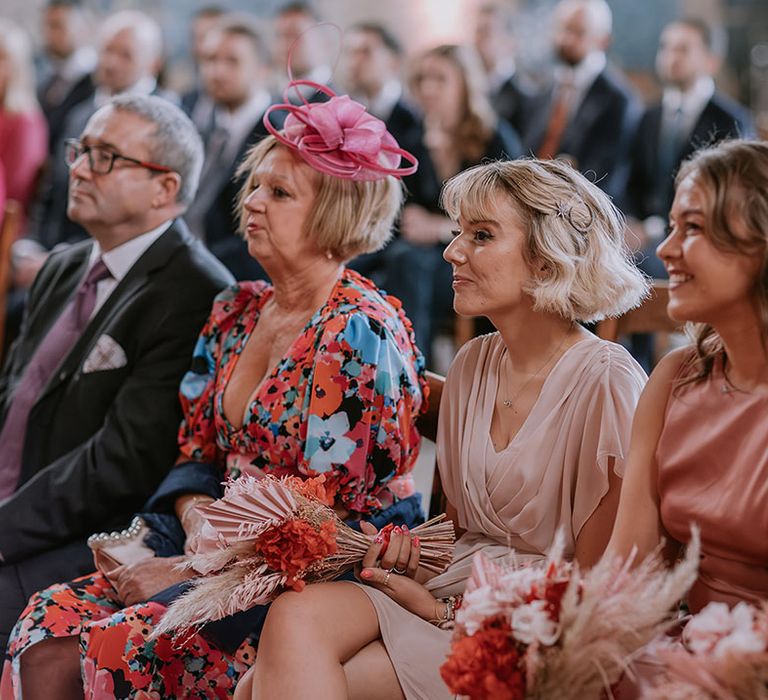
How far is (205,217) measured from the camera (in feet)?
16.2

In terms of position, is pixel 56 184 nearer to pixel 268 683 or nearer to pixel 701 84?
pixel 701 84

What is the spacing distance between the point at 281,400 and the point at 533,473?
532mm

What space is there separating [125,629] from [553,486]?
0.80 meters

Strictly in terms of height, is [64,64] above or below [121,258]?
below

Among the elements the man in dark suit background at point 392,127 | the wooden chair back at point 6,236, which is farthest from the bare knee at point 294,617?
the man in dark suit background at point 392,127

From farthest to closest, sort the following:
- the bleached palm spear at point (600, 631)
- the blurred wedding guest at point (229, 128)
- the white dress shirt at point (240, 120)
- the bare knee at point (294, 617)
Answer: the white dress shirt at point (240, 120)
the blurred wedding guest at point (229, 128)
the bare knee at point (294, 617)
the bleached palm spear at point (600, 631)

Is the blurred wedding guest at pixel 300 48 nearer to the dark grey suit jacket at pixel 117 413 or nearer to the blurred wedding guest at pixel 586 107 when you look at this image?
the blurred wedding guest at pixel 586 107

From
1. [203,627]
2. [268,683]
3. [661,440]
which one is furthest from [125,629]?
[661,440]

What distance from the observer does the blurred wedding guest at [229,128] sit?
484 centimetres

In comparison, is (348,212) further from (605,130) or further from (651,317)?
(605,130)

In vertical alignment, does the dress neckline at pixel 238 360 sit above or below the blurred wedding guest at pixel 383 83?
above

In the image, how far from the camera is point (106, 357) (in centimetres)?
269

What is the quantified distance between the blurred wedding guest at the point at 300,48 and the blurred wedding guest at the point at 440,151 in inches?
24.5

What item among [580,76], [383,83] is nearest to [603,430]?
[580,76]
